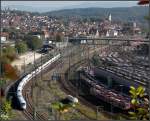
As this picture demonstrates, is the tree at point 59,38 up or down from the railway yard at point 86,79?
up

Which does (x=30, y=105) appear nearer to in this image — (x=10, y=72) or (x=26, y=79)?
(x=26, y=79)

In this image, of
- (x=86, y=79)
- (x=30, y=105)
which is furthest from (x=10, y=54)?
(x=86, y=79)

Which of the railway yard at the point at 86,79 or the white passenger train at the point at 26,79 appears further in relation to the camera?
the railway yard at the point at 86,79

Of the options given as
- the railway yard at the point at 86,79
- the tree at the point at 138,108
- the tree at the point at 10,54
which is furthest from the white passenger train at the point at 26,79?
the tree at the point at 138,108

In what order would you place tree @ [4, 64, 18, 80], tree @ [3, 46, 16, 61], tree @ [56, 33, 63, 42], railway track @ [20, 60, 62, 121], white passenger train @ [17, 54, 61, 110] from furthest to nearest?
tree @ [56, 33, 63, 42] → white passenger train @ [17, 54, 61, 110] → railway track @ [20, 60, 62, 121] → tree @ [3, 46, 16, 61] → tree @ [4, 64, 18, 80]

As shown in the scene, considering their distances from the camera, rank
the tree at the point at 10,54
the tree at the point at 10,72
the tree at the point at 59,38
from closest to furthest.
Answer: the tree at the point at 10,72 → the tree at the point at 10,54 → the tree at the point at 59,38

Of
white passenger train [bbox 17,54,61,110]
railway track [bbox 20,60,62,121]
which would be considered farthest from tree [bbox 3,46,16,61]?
white passenger train [bbox 17,54,61,110]

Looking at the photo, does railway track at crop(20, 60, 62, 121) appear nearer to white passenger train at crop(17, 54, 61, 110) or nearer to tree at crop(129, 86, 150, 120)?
white passenger train at crop(17, 54, 61, 110)

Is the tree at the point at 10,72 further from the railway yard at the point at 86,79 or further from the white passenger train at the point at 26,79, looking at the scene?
the white passenger train at the point at 26,79

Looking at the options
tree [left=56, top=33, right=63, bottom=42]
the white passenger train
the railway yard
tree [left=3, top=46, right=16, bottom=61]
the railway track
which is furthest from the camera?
tree [left=56, top=33, right=63, bottom=42]
